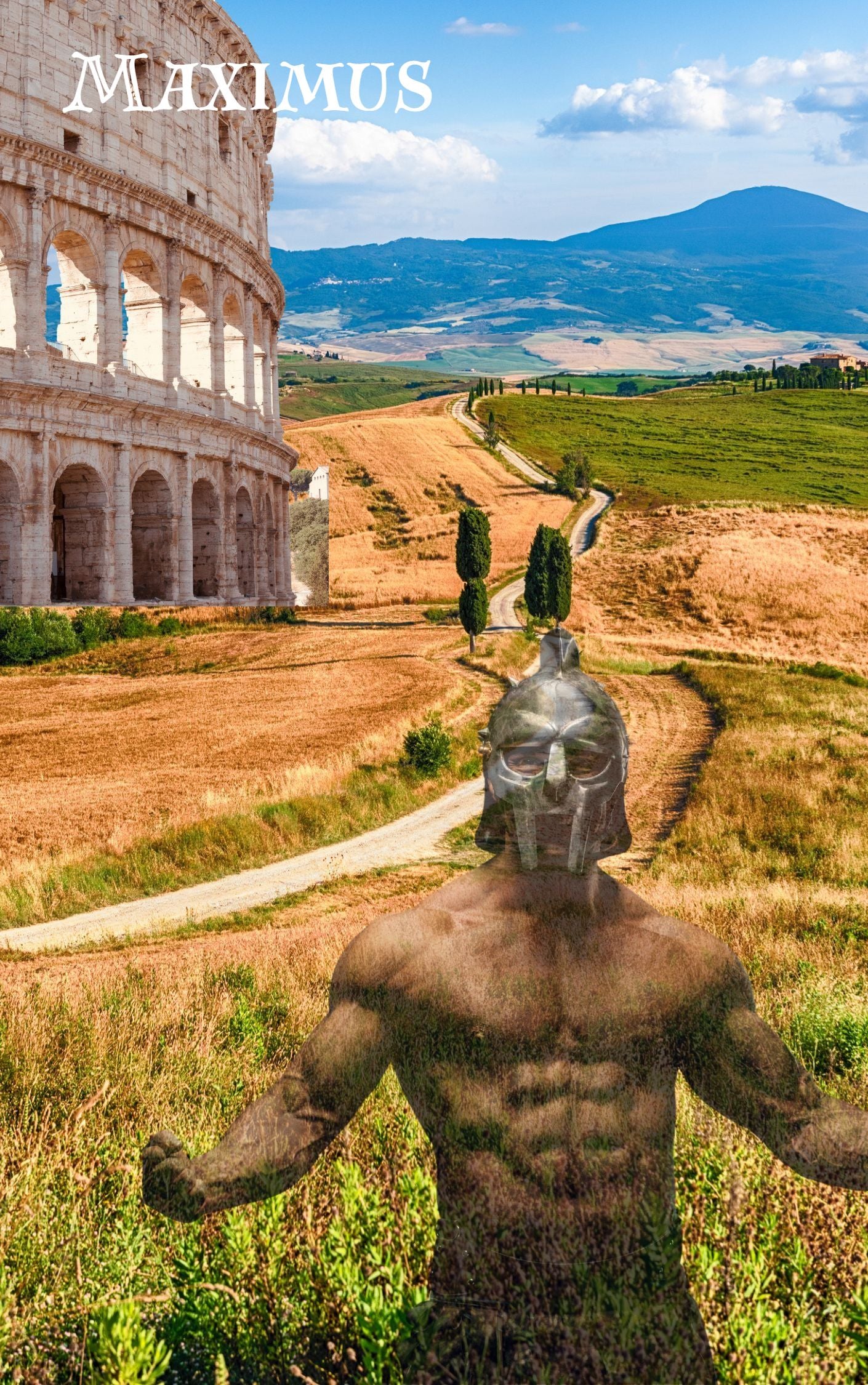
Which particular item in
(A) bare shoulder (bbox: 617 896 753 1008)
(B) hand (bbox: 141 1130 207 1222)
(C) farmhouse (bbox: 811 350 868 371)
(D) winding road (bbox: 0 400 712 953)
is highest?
(C) farmhouse (bbox: 811 350 868 371)

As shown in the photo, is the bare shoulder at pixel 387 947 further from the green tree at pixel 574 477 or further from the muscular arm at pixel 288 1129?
the green tree at pixel 574 477

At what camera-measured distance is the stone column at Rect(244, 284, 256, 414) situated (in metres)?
43.8

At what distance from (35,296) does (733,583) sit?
36481 millimetres

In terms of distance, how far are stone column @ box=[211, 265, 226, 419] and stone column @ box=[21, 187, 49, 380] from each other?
27.9ft

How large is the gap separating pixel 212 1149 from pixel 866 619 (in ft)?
174

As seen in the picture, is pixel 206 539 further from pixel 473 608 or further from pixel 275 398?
pixel 275 398

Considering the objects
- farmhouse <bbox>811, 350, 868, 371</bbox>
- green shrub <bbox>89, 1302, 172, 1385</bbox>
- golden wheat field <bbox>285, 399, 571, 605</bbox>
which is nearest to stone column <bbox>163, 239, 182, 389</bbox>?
golden wheat field <bbox>285, 399, 571, 605</bbox>

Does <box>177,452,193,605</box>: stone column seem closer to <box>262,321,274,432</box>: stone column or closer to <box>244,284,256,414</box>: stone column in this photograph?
<box>244,284,256,414</box>: stone column

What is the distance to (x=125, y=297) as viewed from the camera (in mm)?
38562

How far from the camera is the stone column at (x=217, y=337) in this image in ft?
133

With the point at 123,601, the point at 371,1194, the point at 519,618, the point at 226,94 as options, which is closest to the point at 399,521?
the point at 519,618

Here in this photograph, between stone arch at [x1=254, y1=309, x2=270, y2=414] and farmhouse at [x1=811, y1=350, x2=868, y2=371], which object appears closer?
stone arch at [x1=254, y1=309, x2=270, y2=414]

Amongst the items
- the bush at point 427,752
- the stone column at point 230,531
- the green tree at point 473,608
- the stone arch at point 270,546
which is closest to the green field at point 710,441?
the stone arch at point 270,546

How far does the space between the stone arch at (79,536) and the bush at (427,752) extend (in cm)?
1481
